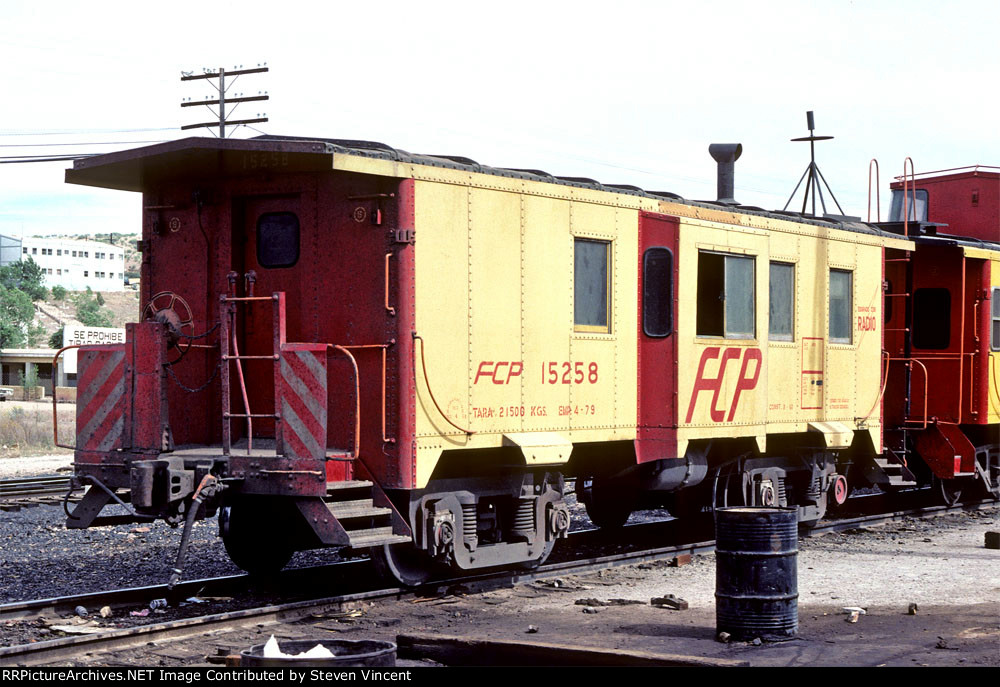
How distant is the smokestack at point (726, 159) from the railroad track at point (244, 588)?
488 cm

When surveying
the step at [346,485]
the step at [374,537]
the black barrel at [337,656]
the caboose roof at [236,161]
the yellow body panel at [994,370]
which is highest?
the caboose roof at [236,161]

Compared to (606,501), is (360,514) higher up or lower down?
higher up

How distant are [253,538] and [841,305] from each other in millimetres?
7572

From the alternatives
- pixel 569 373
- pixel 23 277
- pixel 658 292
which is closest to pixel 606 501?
pixel 658 292

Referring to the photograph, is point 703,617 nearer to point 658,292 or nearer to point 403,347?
point 403,347

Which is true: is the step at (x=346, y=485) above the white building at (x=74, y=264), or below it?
below

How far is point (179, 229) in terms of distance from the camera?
1045 cm

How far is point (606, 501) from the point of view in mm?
13375

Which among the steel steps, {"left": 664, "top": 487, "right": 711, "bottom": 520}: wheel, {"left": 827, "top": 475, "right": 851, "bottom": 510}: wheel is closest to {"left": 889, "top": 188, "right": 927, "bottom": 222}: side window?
{"left": 827, "top": 475, "right": 851, "bottom": 510}: wheel

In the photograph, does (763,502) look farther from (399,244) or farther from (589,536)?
(399,244)

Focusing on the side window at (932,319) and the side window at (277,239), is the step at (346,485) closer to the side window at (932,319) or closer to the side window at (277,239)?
the side window at (277,239)

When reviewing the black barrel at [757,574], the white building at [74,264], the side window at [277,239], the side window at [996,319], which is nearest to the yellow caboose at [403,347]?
the side window at [277,239]

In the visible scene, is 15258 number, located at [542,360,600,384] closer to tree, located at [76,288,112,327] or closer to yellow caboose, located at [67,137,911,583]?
yellow caboose, located at [67,137,911,583]

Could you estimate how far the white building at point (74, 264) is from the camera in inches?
7042
